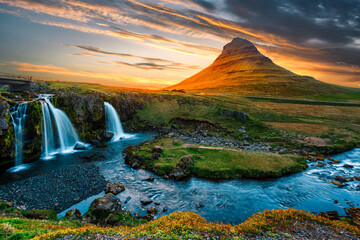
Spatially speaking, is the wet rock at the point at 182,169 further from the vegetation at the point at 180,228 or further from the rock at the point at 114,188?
the vegetation at the point at 180,228

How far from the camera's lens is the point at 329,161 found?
113ft

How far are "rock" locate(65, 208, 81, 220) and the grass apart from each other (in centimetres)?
1228

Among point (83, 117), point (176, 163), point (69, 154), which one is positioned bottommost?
point (69, 154)

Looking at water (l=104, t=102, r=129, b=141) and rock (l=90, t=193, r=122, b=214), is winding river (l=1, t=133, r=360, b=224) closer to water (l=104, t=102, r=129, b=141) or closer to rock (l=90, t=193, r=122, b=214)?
rock (l=90, t=193, r=122, b=214)

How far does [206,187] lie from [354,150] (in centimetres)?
4048

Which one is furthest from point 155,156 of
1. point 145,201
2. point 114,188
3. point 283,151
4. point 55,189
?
point 283,151

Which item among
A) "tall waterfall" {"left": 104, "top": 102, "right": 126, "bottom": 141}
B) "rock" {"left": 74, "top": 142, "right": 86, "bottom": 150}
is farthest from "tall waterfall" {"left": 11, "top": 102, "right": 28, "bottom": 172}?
"tall waterfall" {"left": 104, "top": 102, "right": 126, "bottom": 141}

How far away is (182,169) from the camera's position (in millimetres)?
28062

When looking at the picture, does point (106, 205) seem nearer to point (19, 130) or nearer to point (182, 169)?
point (182, 169)

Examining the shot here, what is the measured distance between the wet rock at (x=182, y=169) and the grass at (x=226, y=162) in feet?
2.78

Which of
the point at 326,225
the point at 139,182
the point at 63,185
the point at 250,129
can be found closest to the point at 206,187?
the point at 139,182

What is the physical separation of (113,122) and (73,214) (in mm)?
39044

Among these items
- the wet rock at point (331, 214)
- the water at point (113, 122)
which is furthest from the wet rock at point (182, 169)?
the water at point (113, 122)

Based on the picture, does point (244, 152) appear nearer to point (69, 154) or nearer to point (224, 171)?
point (224, 171)
